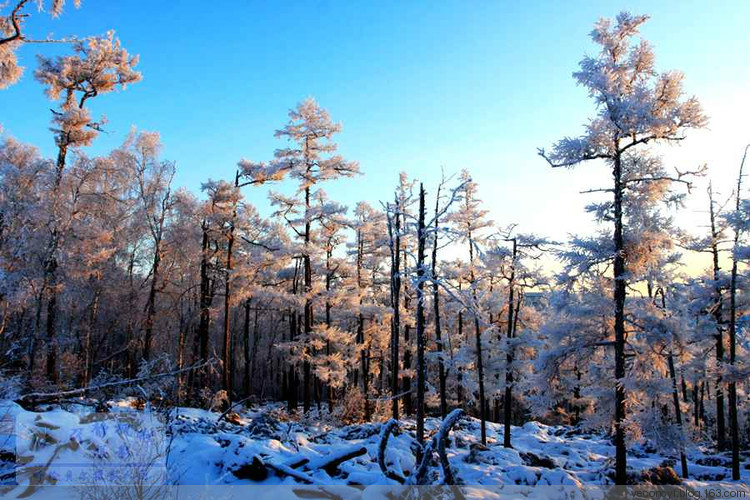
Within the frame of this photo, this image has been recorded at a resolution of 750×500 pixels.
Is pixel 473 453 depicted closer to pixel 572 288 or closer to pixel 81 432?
pixel 572 288

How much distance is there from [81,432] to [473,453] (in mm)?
12068

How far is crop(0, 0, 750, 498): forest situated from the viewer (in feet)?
30.1

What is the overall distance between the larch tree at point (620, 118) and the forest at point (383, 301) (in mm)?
55

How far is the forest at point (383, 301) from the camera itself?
9.16m

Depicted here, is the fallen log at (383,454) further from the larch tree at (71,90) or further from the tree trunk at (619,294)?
the larch tree at (71,90)

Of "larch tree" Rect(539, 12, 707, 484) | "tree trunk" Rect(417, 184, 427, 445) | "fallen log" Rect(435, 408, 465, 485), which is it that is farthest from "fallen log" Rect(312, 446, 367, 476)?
"larch tree" Rect(539, 12, 707, 484)

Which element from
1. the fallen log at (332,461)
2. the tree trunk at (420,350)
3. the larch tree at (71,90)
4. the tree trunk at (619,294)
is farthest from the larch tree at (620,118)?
the larch tree at (71,90)

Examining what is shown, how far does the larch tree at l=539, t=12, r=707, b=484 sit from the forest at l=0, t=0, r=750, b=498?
0.18ft

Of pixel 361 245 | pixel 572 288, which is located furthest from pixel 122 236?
pixel 572 288

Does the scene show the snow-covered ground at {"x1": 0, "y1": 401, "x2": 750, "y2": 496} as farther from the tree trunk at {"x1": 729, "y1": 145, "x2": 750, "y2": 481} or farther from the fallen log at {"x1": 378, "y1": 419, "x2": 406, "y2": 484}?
the tree trunk at {"x1": 729, "y1": 145, "x2": 750, "y2": 481}

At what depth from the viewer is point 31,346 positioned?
14539mm

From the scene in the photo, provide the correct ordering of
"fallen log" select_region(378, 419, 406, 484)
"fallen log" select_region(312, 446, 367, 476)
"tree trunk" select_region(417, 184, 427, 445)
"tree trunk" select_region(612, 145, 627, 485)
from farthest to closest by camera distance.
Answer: "tree trunk" select_region(612, 145, 627, 485), "tree trunk" select_region(417, 184, 427, 445), "fallen log" select_region(312, 446, 367, 476), "fallen log" select_region(378, 419, 406, 484)

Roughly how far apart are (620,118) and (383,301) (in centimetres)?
1896

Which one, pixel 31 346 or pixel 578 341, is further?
pixel 31 346
